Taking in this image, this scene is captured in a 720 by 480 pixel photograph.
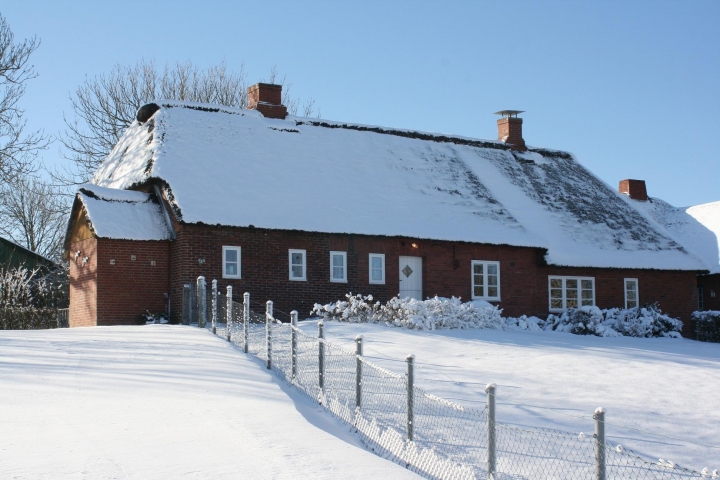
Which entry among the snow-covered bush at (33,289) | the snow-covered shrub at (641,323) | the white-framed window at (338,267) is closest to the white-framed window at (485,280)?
the snow-covered shrub at (641,323)

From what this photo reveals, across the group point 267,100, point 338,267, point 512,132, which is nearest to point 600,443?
point 338,267

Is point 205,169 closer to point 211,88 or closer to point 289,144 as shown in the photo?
point 289,144

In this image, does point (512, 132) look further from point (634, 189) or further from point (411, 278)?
point (411, 278)

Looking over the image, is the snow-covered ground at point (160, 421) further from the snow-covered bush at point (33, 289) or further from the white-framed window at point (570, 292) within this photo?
the snow-covered bush at point (33, 289)

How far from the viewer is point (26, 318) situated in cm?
2656

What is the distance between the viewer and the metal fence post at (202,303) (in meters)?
18.8

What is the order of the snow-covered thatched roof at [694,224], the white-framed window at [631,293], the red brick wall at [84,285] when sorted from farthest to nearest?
1. the snow-covered thatched roof at [694,224]
2. the white-framed window at [631,293]
3. the red brick wall at [84,285]

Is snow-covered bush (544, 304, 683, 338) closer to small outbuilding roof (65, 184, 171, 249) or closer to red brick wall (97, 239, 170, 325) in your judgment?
red brick wall (97, 239, 170, 325)

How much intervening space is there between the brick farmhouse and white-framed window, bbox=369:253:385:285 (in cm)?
3

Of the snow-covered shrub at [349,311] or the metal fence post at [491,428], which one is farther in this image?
the snow-covered shrub at [349,311]

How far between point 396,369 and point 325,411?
398 cm

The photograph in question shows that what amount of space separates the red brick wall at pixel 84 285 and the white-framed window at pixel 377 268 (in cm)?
779

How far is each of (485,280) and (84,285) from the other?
12.1m

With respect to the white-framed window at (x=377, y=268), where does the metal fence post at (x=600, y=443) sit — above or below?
below
